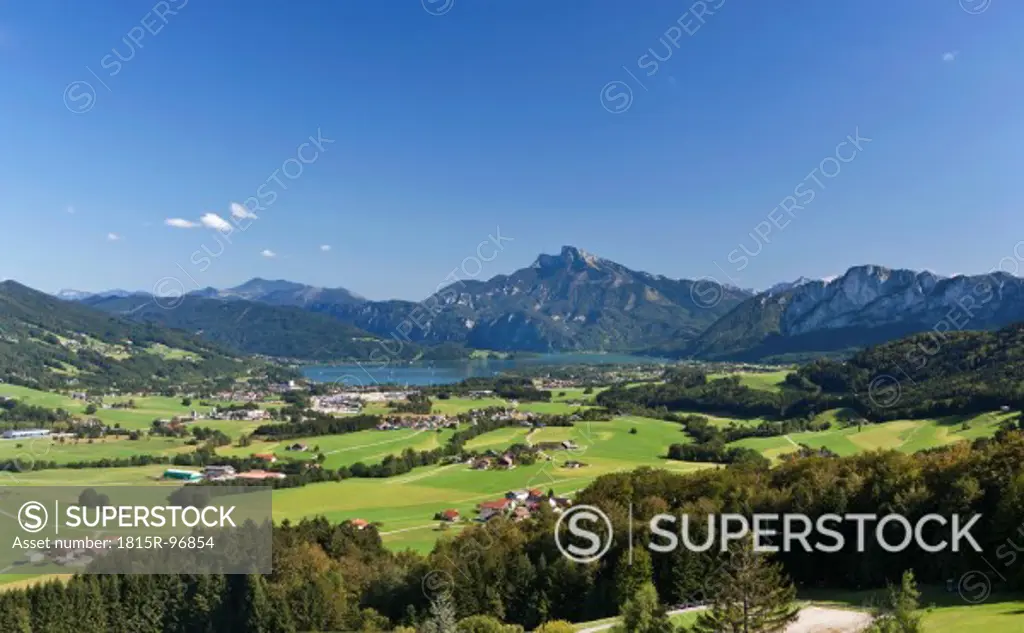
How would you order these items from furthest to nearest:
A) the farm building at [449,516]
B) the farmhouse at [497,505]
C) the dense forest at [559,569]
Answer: the farmhouse at [497,505], the farm building at [449,516], the dense forest at [559,569]

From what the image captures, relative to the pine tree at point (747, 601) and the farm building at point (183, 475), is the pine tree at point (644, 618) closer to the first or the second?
the pine tree at point (747, 601)

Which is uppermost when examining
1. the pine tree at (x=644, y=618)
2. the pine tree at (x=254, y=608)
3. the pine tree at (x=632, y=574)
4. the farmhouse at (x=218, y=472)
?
the pine tree at (x=644, y=618)

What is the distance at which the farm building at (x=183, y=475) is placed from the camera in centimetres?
6234

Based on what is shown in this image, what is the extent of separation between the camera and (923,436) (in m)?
65.9

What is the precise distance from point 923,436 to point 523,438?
40.9m

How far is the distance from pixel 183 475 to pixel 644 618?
55.5 m

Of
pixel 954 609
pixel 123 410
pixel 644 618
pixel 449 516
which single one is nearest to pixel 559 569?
pixel 644 618

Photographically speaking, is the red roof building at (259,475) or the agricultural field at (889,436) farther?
the agricultural field at (889,436)

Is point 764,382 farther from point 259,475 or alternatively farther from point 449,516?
point 259,475

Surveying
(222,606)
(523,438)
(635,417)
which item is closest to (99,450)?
(523,438)

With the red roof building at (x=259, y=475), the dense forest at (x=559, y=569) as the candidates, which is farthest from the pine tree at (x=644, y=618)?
the red roof building at (x=259, y=475)

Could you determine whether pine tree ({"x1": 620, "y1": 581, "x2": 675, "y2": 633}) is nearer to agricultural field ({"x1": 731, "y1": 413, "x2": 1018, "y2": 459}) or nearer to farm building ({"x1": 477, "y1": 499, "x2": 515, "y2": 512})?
farm building ({"x1": 477, "y1": 499, "x2": 515, "y2": 512})

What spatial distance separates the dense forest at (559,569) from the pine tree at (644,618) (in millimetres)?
7434

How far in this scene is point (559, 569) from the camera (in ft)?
98.9
